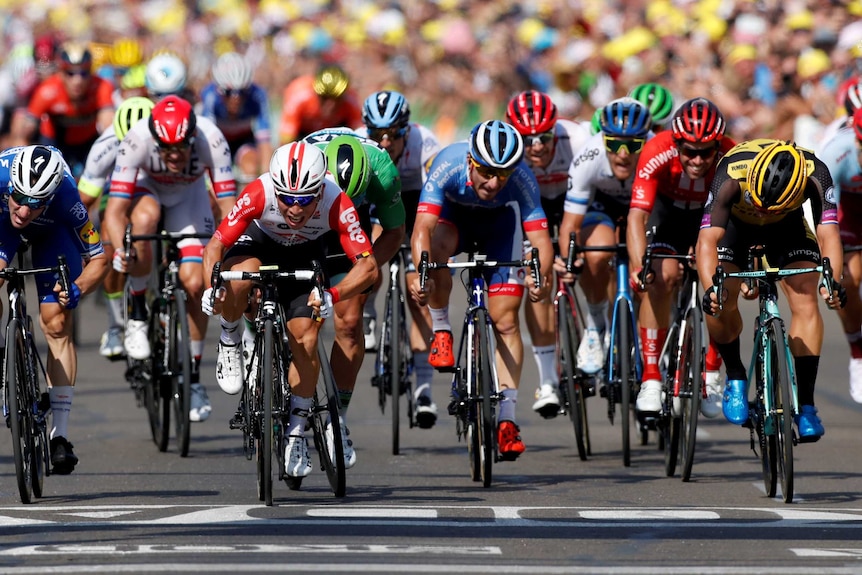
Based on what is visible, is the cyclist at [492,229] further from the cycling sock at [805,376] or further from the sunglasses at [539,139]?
the cycling sock at [805,376]

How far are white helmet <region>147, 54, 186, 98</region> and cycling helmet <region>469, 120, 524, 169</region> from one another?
5049mm

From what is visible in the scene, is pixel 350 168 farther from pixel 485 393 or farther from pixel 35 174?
pixel 35 174

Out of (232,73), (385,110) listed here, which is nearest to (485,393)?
(385,110)

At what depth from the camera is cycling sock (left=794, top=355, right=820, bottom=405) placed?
957 centimetres

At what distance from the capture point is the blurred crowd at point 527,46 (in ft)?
64.4

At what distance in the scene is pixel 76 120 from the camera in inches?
648

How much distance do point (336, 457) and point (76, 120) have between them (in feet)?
26.6

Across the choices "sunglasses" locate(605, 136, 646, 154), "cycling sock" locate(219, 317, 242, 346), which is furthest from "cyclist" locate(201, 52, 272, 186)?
"cycling sock" locate(219, 317, 242, 346)

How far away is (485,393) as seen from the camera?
32.0 ft

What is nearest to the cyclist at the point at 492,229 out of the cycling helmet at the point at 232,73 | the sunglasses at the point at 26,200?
the sunglasses at the point at 26,200

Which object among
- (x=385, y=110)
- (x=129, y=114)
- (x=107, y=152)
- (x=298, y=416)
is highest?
(x=129, y=114)

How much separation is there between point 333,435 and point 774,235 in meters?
2.57

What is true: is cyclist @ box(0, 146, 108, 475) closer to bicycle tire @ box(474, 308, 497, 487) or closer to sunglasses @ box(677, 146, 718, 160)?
bicycle tire @ box(474, 308, 497, 487)

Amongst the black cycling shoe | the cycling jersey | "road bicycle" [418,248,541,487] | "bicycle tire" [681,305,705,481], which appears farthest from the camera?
the cycling jersey
